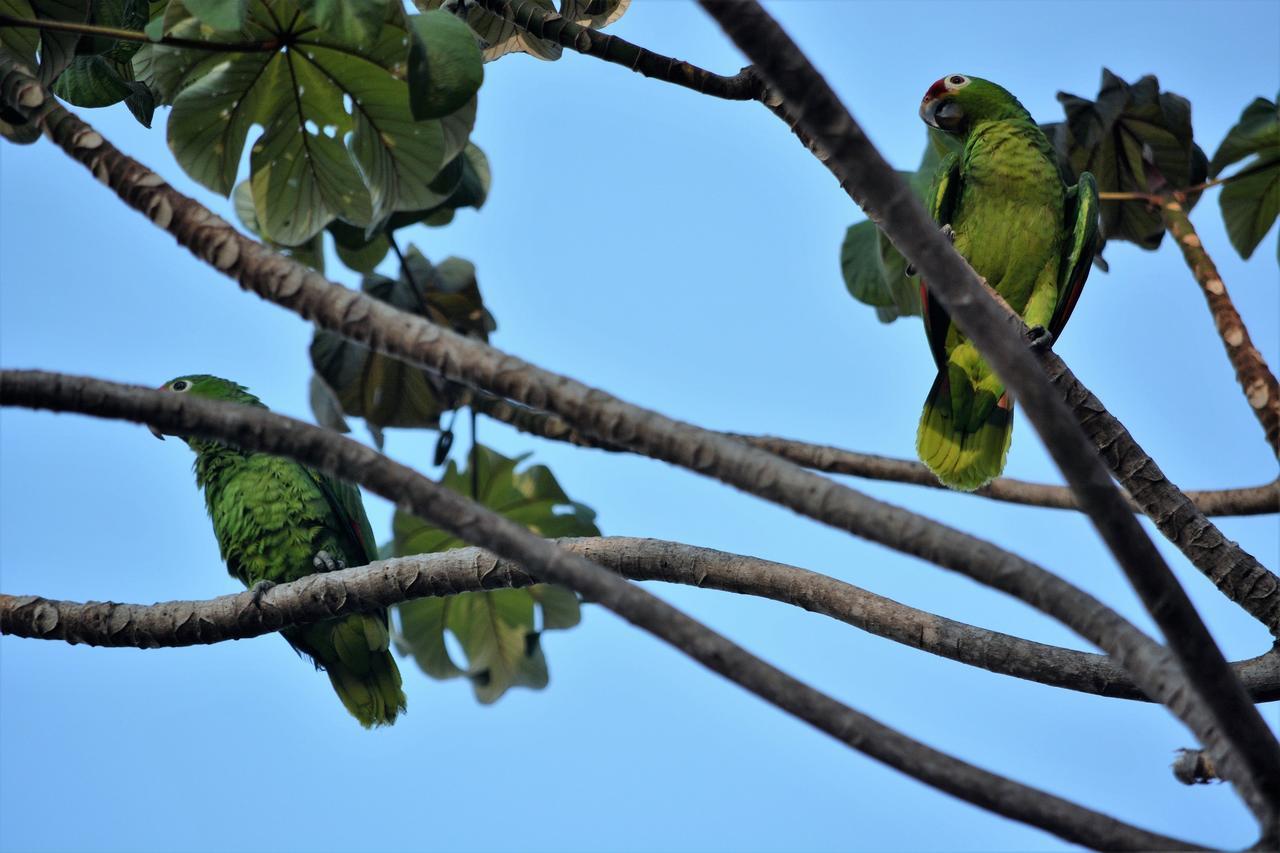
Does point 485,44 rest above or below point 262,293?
above

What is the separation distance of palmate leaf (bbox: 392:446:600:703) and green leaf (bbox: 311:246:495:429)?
33cm

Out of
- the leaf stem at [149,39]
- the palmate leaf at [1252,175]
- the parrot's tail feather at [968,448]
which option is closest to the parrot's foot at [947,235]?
the parrot's tail feather at [968,448]

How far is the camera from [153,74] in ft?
9.57

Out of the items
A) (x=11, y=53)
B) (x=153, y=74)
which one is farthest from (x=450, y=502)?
(x=11, y=53)

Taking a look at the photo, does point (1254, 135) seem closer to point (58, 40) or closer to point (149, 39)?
point (149, 39)

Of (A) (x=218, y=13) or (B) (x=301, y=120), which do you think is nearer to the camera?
(A) (x=218, y=13)

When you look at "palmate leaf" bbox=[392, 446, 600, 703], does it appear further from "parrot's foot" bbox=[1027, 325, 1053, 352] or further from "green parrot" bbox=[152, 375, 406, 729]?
"parrot's foot" bbox=[1027, 325, 1053, 352]

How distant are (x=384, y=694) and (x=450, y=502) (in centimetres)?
303

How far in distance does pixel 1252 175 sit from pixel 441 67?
3.71 m

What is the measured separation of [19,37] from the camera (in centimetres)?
309

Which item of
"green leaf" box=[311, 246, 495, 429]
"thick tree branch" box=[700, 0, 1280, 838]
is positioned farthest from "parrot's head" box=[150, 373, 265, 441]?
"thick tree branch" box=[700, 0, 1280, 838]

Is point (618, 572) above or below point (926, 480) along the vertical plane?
below

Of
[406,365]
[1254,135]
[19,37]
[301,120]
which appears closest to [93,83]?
[19,37]

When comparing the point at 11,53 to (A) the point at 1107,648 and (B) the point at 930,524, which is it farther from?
(A) the point at 1107,648
